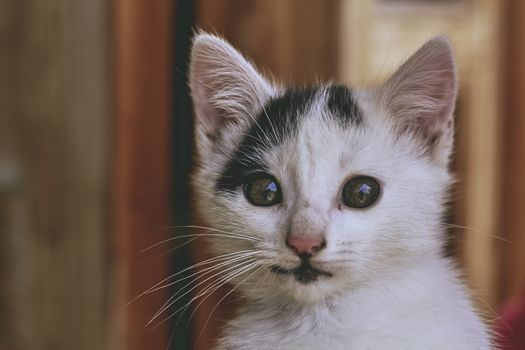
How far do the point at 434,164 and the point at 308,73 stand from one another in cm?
81

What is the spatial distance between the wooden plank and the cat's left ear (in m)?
0.57

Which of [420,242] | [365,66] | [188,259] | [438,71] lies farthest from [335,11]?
[420,242]

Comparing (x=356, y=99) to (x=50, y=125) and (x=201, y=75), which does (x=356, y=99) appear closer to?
(x=201, y=75)

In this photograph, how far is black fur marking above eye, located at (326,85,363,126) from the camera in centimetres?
102

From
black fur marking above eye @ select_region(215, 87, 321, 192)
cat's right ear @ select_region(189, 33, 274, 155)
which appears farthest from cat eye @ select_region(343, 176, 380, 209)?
cat's right ear @ select_region(189, 33, 274, 155)

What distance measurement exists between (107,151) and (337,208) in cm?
74

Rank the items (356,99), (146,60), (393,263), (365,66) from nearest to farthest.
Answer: (393,263) < (356,99) < (146,60) < (365,66)

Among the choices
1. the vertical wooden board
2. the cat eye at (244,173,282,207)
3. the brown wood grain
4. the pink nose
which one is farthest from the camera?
the brown wood grain

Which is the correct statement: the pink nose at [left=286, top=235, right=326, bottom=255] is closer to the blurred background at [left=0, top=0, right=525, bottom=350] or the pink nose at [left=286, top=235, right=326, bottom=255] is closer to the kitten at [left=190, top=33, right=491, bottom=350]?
the kitten at [left=190, top=33, right=491, bottom=350]

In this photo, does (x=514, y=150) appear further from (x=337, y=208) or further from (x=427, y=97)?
(x=337, y=208)

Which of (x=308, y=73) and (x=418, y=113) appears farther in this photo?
(x=308, y=73)

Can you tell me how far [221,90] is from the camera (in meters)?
1.12

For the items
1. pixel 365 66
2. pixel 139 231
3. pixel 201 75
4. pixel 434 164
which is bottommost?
pixel 139 231

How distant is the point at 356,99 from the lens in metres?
1.06
